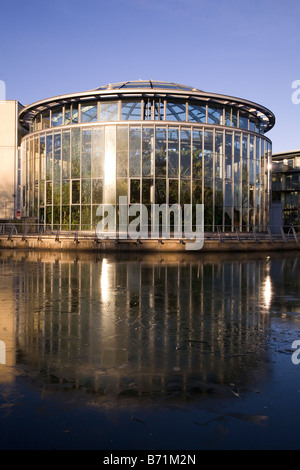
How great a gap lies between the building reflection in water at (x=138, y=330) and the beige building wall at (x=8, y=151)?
1450 inches

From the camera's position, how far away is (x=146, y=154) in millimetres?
35531

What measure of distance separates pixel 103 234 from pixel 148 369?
28.4 meters

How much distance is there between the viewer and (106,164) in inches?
1415

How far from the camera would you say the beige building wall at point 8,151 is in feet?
167

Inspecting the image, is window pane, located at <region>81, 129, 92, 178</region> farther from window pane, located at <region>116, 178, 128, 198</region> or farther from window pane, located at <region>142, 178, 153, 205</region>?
window pane, located at <region>142, 178, 153, 205</region>

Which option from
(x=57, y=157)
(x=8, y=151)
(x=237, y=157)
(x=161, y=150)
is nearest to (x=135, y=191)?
(x=161, y=150)

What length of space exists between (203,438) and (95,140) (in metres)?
33.8

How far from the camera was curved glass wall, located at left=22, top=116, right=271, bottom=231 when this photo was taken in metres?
35.5

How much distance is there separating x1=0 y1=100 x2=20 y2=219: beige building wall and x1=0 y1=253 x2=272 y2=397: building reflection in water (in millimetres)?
36829

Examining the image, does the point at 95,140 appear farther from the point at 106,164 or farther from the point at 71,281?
the point at 71,281

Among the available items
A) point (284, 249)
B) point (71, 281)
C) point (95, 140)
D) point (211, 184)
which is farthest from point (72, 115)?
point (71, 281)

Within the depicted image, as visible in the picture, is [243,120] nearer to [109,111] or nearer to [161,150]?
[161,150]

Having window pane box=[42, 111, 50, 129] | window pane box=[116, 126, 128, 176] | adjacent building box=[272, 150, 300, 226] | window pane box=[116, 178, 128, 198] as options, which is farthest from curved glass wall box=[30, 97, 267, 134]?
adjacent building box=[272, 150, 300, 226]
